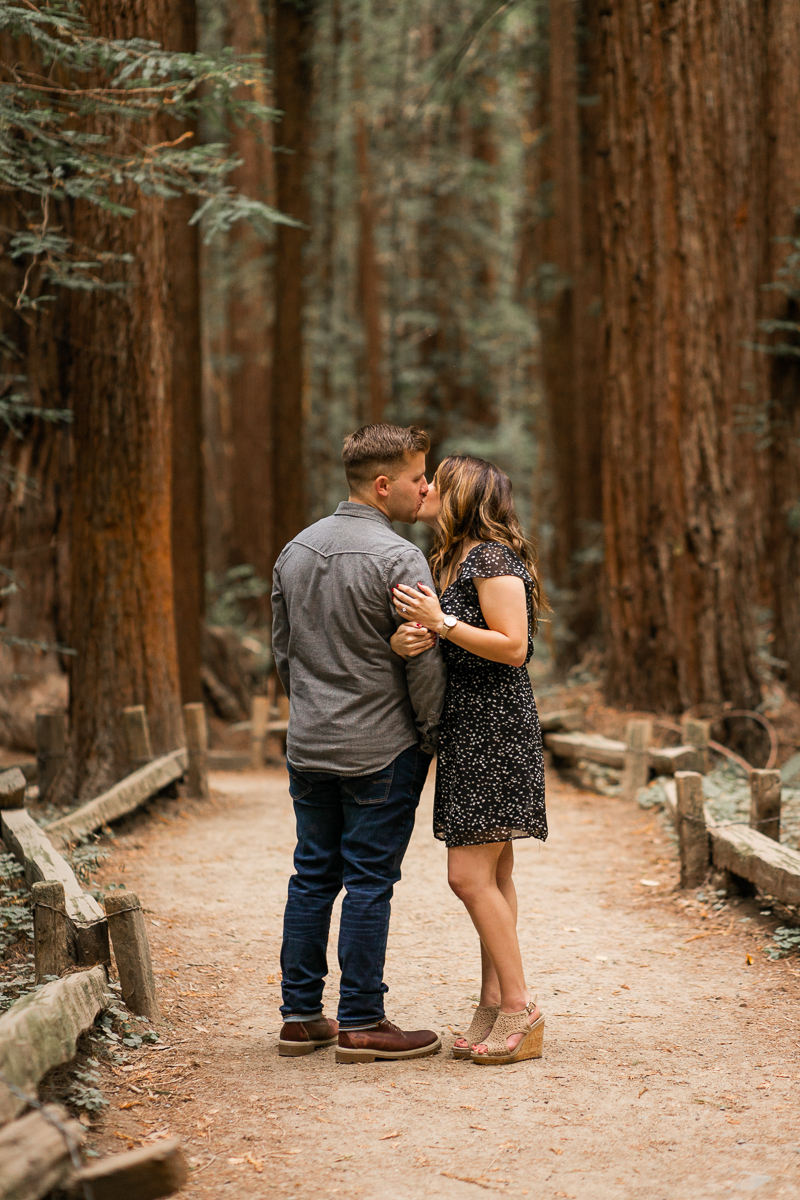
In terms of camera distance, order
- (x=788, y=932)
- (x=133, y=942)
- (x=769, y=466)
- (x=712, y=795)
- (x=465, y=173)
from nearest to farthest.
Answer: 1. (x=133, y=942)
2. (x=788, y=932)
3. (x=712, y=795)
4. (x=769, y=466)
5. (x=465, y=173)

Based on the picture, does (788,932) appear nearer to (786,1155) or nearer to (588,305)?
(786,1155)

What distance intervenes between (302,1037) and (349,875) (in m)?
0.70

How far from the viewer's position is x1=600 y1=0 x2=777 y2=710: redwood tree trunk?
991 cm

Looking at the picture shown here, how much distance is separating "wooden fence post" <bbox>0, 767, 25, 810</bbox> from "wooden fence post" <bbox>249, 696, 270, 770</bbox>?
17.4ft

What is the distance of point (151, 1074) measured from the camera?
12.9ft

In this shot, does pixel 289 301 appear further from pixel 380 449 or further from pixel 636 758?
pixel 380 449

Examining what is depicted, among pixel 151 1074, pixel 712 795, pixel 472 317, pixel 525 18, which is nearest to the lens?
pixel 151 1074

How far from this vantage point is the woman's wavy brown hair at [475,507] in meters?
4.09

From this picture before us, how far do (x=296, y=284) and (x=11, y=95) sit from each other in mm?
9607

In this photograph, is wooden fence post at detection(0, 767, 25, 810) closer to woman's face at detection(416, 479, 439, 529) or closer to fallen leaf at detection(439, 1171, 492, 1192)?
woman's face at detection(416, 479, 439, 529)

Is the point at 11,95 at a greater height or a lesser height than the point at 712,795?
greater

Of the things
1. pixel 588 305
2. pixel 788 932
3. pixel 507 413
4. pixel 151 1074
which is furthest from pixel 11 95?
pixel 507 413

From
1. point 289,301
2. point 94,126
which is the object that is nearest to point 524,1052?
point 94,126

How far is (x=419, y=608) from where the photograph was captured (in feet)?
12.7
